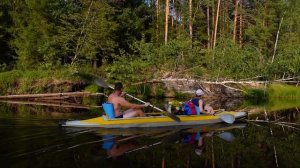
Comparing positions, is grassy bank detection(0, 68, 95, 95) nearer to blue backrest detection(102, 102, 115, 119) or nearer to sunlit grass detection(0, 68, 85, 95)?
sunlit grass detection(0, 68, 85, 95)

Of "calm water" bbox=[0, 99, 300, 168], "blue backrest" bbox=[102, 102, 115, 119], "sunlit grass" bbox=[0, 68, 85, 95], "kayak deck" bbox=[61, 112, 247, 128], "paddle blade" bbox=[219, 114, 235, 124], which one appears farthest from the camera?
"sunlit grass" bbox=[0, 68, 85, 95]

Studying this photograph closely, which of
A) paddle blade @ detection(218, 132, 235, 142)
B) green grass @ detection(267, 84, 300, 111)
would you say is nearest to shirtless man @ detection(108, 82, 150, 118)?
paddle blade @ detection(218, 132, 235, 142)

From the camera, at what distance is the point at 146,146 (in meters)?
9.90

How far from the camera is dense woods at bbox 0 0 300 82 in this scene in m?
25.4

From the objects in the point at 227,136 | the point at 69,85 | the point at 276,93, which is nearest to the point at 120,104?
the point at 227,136

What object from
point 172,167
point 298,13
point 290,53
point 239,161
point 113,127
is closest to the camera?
point 172,167

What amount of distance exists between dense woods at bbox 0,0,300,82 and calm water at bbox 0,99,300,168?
35.8 ft

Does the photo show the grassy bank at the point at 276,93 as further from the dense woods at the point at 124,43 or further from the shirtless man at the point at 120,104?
the shirtless man at the point at 120,104

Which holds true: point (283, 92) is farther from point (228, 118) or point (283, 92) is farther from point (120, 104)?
point (120, 104)

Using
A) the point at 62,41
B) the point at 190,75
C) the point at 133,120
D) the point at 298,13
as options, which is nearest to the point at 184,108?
the point at 133,120

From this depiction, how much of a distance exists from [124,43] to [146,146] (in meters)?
26.2

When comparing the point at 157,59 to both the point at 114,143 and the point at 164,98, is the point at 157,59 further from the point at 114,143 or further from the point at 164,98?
the point at 114,143

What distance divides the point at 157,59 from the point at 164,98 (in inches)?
99.3

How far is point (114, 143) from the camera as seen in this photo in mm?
10102
